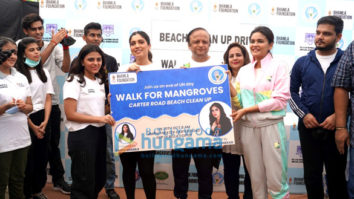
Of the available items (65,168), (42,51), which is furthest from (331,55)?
(65,168)

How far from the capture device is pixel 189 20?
13.1 ft

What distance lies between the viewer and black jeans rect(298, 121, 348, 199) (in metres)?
2.75

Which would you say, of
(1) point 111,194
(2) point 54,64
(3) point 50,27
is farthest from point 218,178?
(3) point 50,27

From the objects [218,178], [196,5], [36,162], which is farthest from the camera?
[218,178]

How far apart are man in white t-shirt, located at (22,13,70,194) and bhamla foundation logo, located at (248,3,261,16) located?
7.42 ft

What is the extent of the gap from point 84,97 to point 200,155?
3.71 ft

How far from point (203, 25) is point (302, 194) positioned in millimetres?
2559

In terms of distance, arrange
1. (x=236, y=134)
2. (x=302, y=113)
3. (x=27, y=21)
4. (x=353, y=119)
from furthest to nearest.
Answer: (x=27, y=21)
(x=236, y=134)
(x=302, y=113)
(x=353, y=119)

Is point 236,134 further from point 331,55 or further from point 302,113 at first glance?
point 331,55

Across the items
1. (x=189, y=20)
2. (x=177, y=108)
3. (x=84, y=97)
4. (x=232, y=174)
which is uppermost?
(x=189, y=20)

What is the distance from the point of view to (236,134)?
3010 millimetres

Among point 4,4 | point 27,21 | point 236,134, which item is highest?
point 4,4

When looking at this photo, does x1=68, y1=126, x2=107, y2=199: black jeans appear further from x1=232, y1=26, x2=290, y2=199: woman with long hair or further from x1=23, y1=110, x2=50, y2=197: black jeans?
x1=232, y1=26, x2=290, y2=199: woman with long hair

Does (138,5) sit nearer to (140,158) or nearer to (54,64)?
(54,64)
